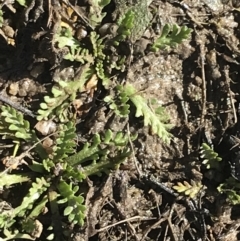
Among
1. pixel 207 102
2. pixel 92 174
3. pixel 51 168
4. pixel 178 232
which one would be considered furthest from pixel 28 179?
pixel 207 102

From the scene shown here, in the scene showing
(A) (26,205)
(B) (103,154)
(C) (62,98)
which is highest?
(C) (62,98)

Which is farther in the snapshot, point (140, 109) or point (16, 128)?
point (140, 109)

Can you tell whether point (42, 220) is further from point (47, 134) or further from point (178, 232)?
point (178, 232)

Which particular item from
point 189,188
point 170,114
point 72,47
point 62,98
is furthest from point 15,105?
point 189,188

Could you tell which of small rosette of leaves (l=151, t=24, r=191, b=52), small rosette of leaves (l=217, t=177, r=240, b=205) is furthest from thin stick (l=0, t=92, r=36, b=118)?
small rosette of leaves (l=217, t=177, r=240, b=205)

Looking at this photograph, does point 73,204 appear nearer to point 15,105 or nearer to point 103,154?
point 103,154

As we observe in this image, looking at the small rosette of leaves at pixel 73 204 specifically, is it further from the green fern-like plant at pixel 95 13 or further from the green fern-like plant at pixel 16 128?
the green fern-like plant at pixel 95 13

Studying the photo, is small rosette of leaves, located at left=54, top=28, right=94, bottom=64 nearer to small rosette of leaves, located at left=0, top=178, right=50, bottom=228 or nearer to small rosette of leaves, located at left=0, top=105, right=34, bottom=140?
small rosette of leaves, located at left=0, top=105, right=34, bottom=140
